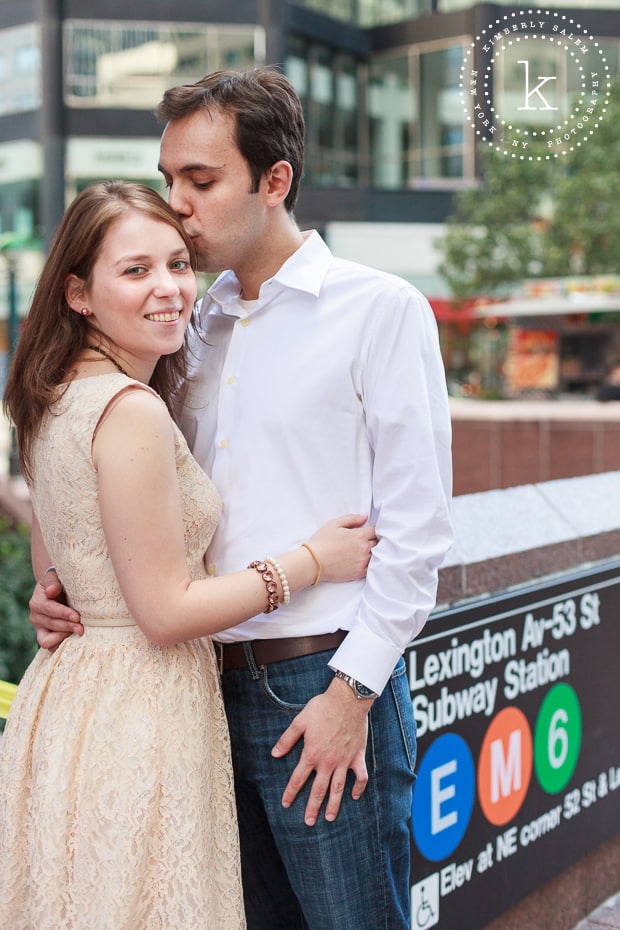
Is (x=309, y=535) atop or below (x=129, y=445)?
below

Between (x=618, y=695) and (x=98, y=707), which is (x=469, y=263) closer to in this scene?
(x=618, y=695)

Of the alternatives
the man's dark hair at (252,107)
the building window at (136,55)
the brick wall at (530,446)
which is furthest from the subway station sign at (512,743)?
the building window at (136,55)

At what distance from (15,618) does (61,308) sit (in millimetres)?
4011

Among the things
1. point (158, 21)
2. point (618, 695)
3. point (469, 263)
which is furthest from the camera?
point (158, 21)

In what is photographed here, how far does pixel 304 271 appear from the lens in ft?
7.08

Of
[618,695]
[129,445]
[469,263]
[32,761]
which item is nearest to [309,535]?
[129,445]

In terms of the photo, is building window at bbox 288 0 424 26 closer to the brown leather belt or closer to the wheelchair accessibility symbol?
the wheelchair accessibility symbol

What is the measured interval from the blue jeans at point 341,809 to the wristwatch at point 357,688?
0.09 m

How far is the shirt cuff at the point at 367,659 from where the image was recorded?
77.9 inches

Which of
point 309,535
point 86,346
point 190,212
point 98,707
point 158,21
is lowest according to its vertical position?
point 98,707

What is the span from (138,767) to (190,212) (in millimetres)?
1042

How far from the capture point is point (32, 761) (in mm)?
1991

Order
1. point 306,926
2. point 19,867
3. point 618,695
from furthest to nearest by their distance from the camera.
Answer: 1. point 618,695
2. point 306,926
3. point 19,867

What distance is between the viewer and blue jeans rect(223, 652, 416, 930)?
205cm
